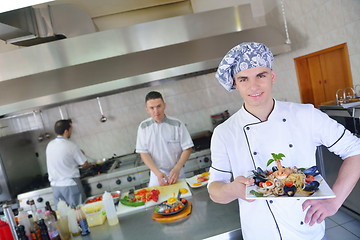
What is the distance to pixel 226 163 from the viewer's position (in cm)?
122

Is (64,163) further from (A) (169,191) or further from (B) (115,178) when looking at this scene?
(A) (169,191)

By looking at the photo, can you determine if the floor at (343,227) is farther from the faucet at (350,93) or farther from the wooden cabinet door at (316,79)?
the wooden cabinet door at (316,79)

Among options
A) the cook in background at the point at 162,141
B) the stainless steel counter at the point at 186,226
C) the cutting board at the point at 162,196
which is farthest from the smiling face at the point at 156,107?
the stainless steel counter at the point at 186,226

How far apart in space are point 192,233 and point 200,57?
1922 mm

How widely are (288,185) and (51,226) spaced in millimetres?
1377

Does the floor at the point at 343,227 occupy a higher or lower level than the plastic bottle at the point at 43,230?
lower

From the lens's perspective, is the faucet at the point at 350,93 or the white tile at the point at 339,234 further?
the faucet at the point at 350,93

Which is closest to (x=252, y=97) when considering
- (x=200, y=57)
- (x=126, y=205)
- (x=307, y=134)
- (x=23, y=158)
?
(x=307, y=134)

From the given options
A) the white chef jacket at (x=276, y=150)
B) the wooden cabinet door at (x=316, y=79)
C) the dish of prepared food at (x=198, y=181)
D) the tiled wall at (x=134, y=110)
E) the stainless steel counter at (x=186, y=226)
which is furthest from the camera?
the tiled wall at (x=134, y=110)

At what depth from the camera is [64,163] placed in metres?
3.13

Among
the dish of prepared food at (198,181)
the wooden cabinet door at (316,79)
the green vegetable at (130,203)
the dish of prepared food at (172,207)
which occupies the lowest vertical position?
the dish of prepared food at (198,181)

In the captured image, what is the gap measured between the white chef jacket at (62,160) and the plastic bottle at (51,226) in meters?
1.64

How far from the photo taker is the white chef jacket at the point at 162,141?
8.92 feet

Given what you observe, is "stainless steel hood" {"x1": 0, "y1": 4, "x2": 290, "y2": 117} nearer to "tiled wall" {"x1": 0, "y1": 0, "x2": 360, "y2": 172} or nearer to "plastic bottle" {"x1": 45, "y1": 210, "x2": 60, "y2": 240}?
"tiled wall" {"x1": 0, "y1": 0, "x2": 360, "y2": 172}
